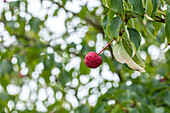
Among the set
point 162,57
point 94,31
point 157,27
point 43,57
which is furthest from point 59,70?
point 162,57

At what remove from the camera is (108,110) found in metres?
1.81

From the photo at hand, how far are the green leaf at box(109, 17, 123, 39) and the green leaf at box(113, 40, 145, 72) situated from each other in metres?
0.03

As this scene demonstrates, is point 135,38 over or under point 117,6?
under

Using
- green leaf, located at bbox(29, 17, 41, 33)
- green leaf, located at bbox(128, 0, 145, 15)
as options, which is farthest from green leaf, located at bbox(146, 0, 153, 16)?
green leaf, located at bbox(29, 17, 41, 33)

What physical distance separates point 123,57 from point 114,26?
13cm

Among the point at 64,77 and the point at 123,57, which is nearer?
the point at 123,57

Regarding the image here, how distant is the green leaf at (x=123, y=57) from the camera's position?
2.14 feet

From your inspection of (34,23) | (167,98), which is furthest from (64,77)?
(167,98)

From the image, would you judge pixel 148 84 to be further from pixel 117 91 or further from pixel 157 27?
pixel 157 27

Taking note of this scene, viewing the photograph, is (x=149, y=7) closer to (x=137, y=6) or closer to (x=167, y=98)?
(x=137, y=6)

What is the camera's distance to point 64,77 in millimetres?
1563

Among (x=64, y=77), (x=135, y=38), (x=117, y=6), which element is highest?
(x=117, y=6)

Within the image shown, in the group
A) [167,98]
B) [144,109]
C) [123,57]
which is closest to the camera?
[123,57]

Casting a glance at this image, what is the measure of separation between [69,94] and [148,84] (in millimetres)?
802
